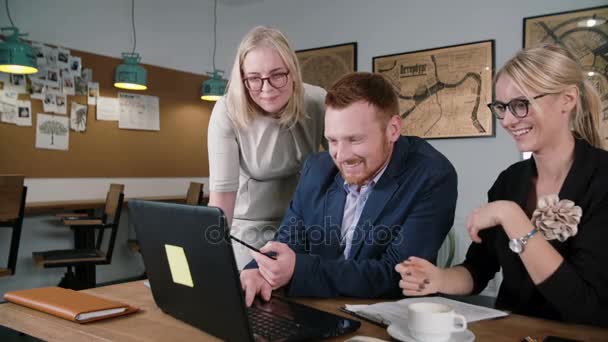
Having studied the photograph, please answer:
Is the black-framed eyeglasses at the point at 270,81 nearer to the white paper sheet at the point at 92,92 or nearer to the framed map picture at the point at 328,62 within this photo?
the framed map picture at the point at 328,62

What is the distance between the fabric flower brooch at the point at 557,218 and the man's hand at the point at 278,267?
571 mm

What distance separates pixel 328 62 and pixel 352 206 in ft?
13.8

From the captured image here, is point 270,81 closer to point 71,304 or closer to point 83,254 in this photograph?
point 71,304

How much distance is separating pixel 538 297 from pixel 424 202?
355mm

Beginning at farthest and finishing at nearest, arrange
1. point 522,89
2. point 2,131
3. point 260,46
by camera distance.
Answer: point 2,131 < point 260,46 < point 522,89

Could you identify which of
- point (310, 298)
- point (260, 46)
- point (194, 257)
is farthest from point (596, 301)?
point (260, 46)

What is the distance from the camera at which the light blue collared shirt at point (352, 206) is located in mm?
1482

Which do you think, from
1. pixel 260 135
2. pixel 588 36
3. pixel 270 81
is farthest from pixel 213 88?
pixel 270 81

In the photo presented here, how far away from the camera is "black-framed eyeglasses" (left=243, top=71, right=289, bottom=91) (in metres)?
1.70

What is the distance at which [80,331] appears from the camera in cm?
98

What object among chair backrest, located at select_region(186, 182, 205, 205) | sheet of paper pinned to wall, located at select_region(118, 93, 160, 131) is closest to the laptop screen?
chair backrest, located at select_region(186, 182, 205, 205)

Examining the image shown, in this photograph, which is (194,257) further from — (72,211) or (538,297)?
(72,211)

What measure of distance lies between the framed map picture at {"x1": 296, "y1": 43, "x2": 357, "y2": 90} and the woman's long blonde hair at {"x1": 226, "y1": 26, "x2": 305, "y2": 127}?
Answer: 3588 mm

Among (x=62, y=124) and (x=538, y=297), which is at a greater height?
(x=62, y=124)
